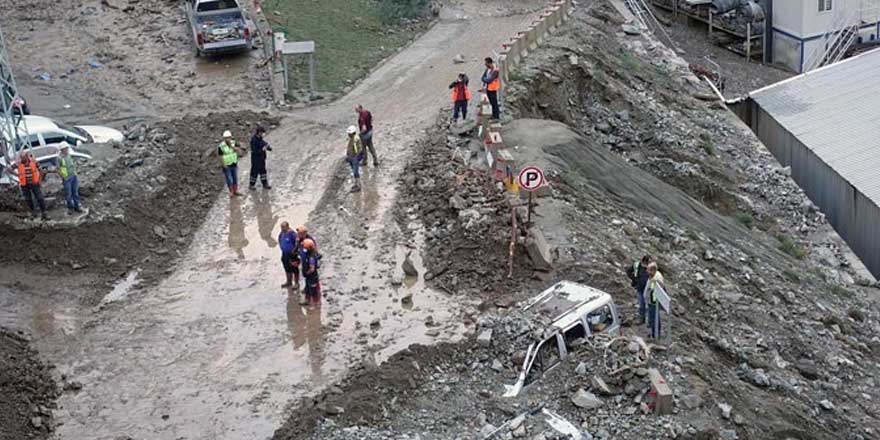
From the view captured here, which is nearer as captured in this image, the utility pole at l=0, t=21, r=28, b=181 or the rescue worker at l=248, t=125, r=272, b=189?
the rescue worker at l=248, t=125, r=272, b=189

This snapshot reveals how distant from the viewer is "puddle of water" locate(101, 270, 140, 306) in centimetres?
2405

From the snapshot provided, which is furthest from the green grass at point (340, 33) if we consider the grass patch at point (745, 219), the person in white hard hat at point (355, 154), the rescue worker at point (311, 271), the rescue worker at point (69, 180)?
the rescue worker at point (311, 271)

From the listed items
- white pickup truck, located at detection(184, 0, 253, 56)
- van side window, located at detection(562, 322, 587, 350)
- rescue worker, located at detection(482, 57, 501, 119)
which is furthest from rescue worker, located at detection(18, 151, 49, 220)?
van side window, located at detection(562, 322, 587, 350)

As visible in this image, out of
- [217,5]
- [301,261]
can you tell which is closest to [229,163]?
[301,261]

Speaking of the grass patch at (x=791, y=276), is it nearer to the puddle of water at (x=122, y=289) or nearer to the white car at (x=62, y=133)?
the puddle of water at (x=122, y=289)

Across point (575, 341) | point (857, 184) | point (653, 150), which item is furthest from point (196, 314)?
point (857, 184)

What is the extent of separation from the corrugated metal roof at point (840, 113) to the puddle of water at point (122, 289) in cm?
2103

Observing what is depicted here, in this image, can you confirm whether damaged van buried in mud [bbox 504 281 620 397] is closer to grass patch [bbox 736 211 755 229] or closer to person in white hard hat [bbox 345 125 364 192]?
person in white hard hat [bbox 345 125 364 192]

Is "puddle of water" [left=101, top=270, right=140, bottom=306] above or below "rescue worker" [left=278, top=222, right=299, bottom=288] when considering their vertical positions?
below

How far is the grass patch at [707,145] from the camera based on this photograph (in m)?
37.7

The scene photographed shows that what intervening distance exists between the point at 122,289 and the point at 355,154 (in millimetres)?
6450

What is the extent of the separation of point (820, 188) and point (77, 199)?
2308 centimetres

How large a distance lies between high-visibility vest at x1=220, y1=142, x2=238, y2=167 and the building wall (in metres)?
18.3

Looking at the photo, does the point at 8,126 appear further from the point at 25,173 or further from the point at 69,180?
the point at 69,180
